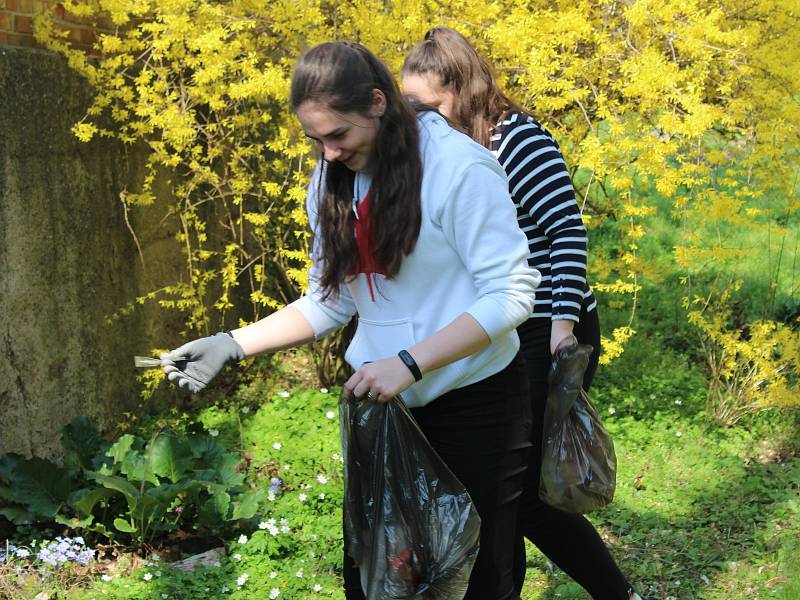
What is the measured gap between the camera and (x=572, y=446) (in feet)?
8.68

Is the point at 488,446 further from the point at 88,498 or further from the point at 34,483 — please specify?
the point at 34,483

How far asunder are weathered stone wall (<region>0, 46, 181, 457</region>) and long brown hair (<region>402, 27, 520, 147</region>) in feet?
6.92

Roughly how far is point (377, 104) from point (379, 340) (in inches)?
20.4

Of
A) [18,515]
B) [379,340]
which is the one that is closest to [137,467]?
[18,515]

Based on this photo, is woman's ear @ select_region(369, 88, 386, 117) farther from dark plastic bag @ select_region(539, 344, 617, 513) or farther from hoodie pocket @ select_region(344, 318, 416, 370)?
dark plastic bag @ select_region(539, 344, 617, 513)

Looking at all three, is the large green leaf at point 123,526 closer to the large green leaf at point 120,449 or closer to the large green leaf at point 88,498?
the large green leaf at point 88,498

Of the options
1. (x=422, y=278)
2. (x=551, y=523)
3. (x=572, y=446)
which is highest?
(x=422, y=278)

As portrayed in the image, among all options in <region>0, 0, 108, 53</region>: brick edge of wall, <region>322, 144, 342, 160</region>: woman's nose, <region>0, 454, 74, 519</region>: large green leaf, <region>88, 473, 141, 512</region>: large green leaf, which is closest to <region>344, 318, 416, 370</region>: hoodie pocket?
<region>322, 144, 342, 160</region>: woman's nose

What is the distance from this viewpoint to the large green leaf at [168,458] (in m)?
3.82

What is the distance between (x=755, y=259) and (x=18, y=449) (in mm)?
5266

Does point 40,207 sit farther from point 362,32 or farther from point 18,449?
point 362,32

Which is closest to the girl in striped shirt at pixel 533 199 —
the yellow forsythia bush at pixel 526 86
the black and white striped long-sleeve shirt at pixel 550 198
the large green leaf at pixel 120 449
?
the black and white striped long-sleeve shirt at pixel 550 198

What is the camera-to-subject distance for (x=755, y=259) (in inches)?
279

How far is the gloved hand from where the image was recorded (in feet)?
7.00
